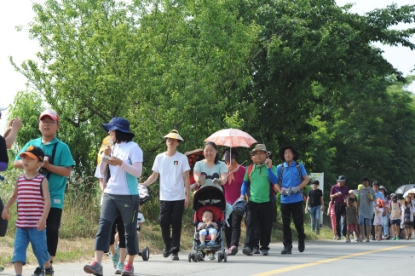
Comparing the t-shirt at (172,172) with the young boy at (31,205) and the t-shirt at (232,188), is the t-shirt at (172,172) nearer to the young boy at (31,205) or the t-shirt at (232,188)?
the t-shirt at (232,188)

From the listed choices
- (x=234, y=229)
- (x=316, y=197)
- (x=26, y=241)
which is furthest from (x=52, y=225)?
(x=316, y=197)

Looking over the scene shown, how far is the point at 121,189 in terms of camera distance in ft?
33.5

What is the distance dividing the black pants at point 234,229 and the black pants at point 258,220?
18 cm

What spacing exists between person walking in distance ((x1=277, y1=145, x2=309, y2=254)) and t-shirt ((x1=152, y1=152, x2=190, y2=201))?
9.17 feet

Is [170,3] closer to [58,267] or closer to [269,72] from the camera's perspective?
[269,72]

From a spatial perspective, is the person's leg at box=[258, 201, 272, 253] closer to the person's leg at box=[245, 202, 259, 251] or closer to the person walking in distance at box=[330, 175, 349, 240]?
the person's leg at box=[245, 202, 259, 251]

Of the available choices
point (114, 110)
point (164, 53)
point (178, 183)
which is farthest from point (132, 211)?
point (164, 53)

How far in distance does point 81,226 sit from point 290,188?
3.87m

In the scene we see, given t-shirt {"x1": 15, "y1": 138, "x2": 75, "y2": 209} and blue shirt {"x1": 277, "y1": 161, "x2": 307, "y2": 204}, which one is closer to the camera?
t-shirt {"x1": 15, "y1": 138, "x2": 75, "y2": 209}

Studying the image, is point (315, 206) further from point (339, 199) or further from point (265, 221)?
point (265, 221)

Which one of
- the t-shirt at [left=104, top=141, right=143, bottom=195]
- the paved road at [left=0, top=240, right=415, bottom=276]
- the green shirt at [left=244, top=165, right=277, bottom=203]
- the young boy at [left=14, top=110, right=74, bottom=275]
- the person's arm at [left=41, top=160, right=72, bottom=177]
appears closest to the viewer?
the person's arm at [left=41, top=160, right=72, bottom=177]

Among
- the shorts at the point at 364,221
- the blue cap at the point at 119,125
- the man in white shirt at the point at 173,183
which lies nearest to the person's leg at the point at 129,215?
the blue cap at the point at 119,125

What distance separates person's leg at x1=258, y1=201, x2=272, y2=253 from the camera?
15562 millimetres

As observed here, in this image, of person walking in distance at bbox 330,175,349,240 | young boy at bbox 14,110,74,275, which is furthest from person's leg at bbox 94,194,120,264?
person walking in distance at bbox 330,175,349,240
